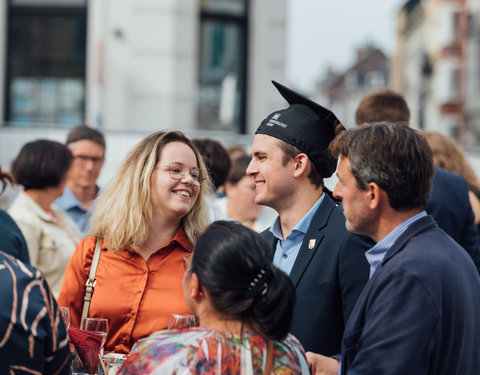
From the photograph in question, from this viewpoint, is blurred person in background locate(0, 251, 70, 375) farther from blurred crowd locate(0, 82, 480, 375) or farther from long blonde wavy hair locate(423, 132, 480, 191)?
long blonde wavy hair locate(423, 132, 480, 191)

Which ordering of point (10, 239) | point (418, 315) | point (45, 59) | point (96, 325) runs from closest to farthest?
1. point (418, 315)
2. point (96, 325)
3. point (10, 239)
4. point (45, 59)

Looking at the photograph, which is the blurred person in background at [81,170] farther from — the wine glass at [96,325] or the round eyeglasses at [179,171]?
the wine glass at [96,325]

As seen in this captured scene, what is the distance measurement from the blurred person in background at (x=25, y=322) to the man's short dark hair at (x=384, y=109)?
3186 millimetres

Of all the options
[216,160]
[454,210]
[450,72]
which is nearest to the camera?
[454,210]

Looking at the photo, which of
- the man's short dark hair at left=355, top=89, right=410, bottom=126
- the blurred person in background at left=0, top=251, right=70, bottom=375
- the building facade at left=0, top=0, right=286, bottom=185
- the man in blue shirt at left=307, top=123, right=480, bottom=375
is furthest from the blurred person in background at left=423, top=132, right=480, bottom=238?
the building facade at left=0, top=0, right=286, bottom=185

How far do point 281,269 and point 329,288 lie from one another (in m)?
0.23

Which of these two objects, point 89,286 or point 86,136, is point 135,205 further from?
point 86,136

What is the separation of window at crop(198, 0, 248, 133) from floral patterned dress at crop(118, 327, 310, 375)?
331 inches

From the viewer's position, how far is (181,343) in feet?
7.27

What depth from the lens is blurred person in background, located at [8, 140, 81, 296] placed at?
489cm

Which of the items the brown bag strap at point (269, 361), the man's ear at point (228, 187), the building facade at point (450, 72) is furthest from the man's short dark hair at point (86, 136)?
the building facade at point (450, 72)

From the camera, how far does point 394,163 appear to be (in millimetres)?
2590

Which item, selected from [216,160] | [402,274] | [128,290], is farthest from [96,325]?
[216,160]

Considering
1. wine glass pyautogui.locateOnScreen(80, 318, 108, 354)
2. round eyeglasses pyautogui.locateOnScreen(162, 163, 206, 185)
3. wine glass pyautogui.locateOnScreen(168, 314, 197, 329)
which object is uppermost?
round eyeglasses pyautogui.locateOnScreen(162, 163, 206, 185)
